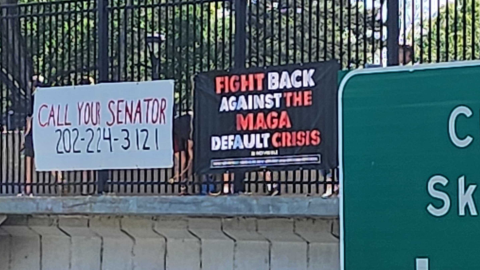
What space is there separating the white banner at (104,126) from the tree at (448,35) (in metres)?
2.29

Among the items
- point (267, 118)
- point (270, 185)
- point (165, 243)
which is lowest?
point (165, 243)

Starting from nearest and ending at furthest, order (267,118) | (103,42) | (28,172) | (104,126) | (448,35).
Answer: (448,35), (267,118), (104,126), (103,42), (28,172)

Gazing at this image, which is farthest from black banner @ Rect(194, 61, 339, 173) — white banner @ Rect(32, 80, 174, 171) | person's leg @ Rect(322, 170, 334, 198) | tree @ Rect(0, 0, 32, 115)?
tree @ Rect(0, 0, 32, 115)

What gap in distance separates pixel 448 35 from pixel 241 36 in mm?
1817

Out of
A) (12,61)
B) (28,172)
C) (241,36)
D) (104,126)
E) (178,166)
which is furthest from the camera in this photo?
(12,61)

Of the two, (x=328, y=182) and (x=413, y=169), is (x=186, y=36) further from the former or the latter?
(x=413, y=169)

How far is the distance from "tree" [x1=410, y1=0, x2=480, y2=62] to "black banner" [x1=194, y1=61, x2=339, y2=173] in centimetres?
72

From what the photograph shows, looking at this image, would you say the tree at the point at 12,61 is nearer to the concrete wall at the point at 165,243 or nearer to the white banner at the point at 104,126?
the white banner at the point at 104,126

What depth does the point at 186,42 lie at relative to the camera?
805 cm

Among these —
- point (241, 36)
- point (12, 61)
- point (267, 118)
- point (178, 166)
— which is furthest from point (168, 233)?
point (12, 61)

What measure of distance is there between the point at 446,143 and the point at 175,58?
6.28m

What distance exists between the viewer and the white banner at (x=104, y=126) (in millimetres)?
7992

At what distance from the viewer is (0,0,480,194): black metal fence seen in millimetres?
7176

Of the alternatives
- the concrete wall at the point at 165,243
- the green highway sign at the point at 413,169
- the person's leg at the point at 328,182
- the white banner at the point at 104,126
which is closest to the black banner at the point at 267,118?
the person's leg at the point at 328,182
